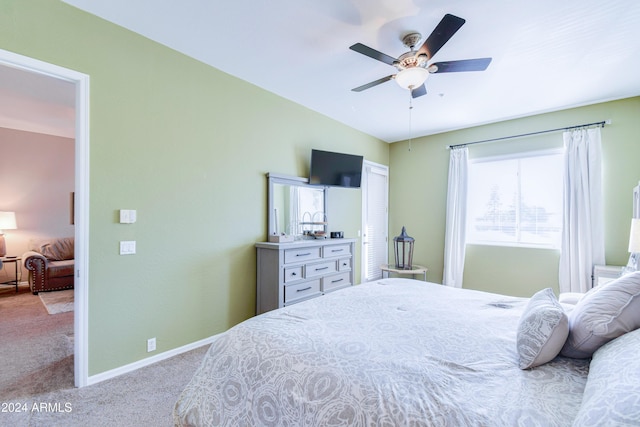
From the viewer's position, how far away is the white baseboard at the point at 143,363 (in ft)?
7.13

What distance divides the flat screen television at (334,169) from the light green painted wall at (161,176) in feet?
1.81

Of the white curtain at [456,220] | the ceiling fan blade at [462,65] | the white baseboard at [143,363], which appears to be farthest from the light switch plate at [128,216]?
the white curtain at [456,220]

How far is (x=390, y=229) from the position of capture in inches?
218

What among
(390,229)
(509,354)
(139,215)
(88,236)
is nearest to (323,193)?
(390,229)

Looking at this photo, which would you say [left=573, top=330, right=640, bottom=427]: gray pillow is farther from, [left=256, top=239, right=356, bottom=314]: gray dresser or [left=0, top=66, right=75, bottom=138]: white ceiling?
[left=0, top=66, right=75, bottom=138]: white ceiling

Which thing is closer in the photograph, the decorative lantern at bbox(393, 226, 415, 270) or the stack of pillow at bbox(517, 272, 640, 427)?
the stack of pillow at bbox(517, 272, 640, 427)

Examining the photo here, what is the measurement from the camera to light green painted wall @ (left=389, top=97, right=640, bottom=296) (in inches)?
134

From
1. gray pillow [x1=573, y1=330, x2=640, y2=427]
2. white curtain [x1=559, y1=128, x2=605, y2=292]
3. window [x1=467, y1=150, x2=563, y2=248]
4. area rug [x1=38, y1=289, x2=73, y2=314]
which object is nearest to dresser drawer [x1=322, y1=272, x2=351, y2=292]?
window [x1=467, y1=150, x2=563, y2=248]

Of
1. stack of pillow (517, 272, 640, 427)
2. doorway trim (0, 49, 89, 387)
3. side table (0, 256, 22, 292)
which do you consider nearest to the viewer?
stack of pillow (517, 272, 640, 427)

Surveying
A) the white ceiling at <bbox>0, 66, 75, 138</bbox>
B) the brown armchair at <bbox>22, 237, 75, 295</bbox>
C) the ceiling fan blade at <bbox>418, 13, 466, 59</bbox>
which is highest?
the white ceiling at <bbox>0, 66, 75, 138</bbox>

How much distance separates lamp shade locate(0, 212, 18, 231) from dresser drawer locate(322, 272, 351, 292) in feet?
18.3

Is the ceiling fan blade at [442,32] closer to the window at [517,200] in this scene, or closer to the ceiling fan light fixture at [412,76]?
the ceiling fan light fixture at [412,76]

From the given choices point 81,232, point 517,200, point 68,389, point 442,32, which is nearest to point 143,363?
point 68,389

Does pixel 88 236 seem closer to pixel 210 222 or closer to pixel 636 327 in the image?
pixel 210 222
